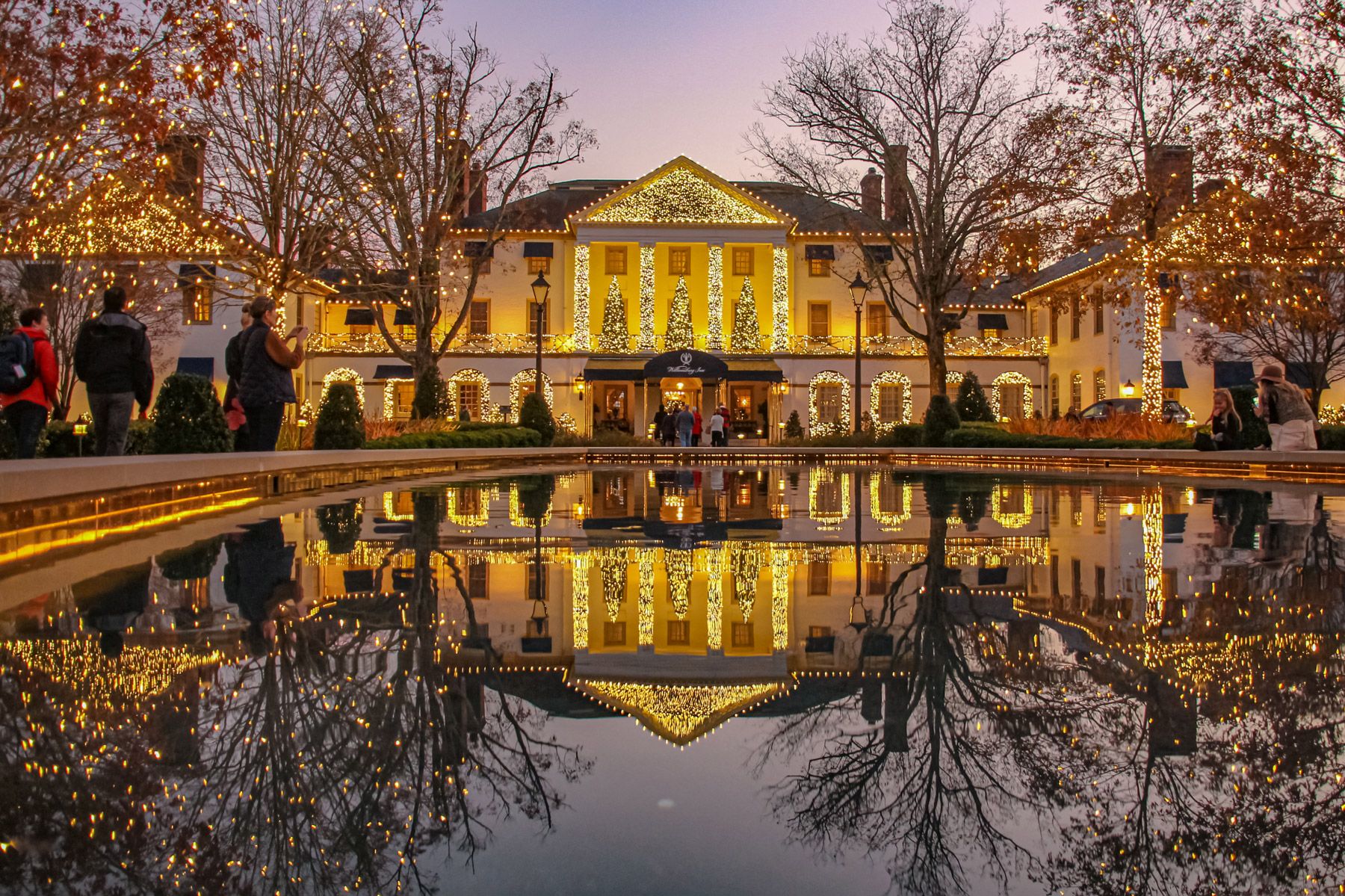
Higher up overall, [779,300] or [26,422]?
[779,300]

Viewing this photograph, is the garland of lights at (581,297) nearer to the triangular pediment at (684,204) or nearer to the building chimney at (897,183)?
the triangular pediment at (684,204)

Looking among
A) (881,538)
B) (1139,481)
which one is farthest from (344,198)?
(881,538)

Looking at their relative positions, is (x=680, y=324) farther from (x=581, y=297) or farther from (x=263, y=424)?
(x=263, y=424)

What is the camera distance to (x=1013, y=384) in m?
45.9

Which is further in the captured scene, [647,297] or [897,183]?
[647,297]

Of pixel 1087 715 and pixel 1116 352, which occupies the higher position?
pixel 1116 352

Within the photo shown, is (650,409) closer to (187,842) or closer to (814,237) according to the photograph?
(814,237)

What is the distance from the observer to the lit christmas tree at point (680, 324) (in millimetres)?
44938

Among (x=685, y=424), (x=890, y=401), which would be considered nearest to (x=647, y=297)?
(x=890, y=401)

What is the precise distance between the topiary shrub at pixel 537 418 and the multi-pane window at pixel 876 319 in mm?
19668

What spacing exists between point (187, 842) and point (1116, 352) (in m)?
40.3

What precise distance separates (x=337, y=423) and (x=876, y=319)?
111 ft

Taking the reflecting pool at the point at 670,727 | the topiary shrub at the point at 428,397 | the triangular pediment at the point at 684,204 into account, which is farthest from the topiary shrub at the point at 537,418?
the reflecting pool at the point at 670,727

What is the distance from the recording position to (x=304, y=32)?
2214 centimetres
